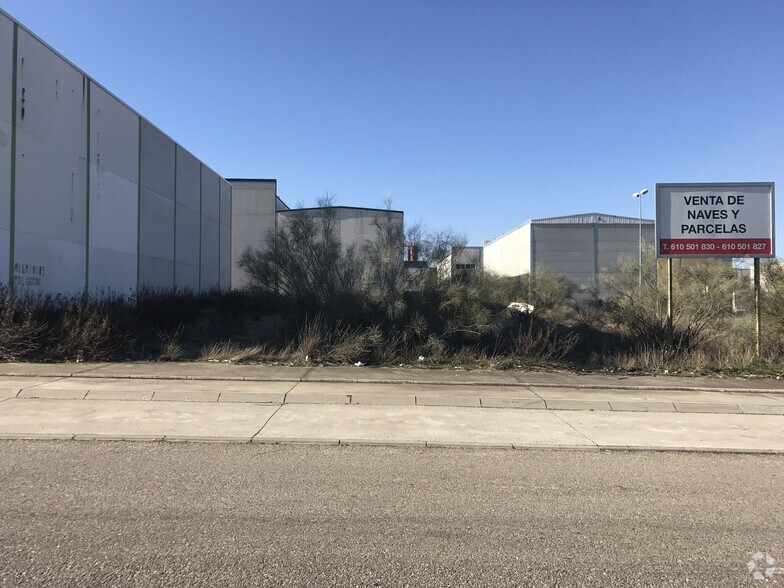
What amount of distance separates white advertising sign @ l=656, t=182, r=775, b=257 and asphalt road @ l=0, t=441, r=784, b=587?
9351 mm

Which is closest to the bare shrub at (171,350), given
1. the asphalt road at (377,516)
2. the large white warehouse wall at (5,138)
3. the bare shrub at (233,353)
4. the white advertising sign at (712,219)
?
the bare shrub at (233,353)

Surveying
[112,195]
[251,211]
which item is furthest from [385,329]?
[251,211]

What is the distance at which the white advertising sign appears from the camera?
1462cm

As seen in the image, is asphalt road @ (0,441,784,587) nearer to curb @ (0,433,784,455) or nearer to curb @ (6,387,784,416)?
curb @ (0,433,784,455)

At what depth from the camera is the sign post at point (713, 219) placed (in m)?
14.6

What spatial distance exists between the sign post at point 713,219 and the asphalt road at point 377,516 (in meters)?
9.34

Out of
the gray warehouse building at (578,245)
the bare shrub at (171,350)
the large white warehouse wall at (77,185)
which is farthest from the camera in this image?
the gray warehouse building at (578,245)

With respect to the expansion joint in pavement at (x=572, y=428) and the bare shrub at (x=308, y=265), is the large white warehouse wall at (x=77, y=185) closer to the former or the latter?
the bare shrub at (x=308, y=265)

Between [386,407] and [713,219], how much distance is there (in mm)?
10829

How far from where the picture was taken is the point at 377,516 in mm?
4586

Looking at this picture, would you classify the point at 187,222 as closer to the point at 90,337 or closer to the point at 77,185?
the point at 77,185

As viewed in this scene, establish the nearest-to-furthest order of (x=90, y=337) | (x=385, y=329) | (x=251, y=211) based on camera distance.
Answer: (x=90, y=337)
(x=385, y=329)
(x=251, y=211)

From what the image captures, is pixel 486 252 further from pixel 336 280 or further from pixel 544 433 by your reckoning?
pixel 544 433

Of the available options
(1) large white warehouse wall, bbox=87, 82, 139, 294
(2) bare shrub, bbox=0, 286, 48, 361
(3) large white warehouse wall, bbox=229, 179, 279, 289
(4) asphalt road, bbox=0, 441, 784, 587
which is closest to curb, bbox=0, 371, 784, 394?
(2) bare shrub, bbox=0, 286, 48, 361
